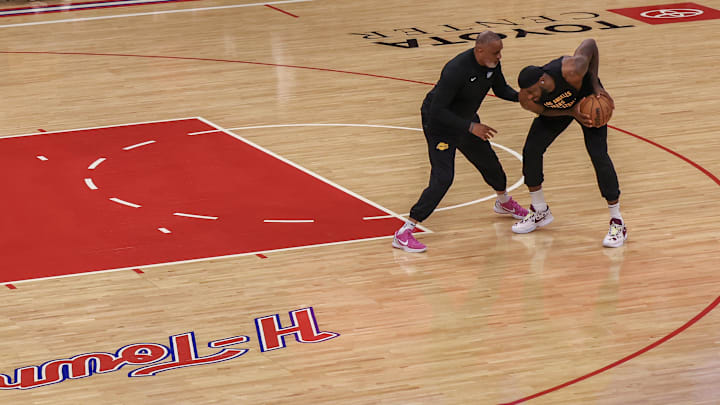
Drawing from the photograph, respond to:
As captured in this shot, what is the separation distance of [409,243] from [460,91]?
1.35m

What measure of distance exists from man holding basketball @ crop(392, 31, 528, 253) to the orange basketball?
642 mm

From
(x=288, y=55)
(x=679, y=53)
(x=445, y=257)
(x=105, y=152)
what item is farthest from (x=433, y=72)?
(x=445, y=257)

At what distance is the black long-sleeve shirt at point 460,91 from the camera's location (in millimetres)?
8812

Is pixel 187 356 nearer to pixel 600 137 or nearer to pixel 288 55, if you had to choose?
pixel 600 137

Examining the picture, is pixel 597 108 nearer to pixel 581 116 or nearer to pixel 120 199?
pixel 581 116

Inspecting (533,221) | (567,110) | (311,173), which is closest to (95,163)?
(311,173)

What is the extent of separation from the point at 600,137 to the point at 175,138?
5573mm

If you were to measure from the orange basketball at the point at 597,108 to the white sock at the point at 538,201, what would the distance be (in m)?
1.02

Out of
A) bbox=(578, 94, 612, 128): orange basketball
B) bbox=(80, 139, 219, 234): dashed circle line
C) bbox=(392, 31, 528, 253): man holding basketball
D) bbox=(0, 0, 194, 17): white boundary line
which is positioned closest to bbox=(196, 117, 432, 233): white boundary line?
bbox=(392, 31, 528, 253): man holding basketball

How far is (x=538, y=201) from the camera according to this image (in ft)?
31.6

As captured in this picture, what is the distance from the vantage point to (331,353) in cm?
753

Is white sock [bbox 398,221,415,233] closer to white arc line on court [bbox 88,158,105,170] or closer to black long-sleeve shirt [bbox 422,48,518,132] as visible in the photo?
black long-sleeve shirt [bbox 422,48,518,132]

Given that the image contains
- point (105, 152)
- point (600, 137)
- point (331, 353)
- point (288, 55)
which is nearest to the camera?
point (331, 353)

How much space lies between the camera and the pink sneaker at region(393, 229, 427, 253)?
9.32 m
